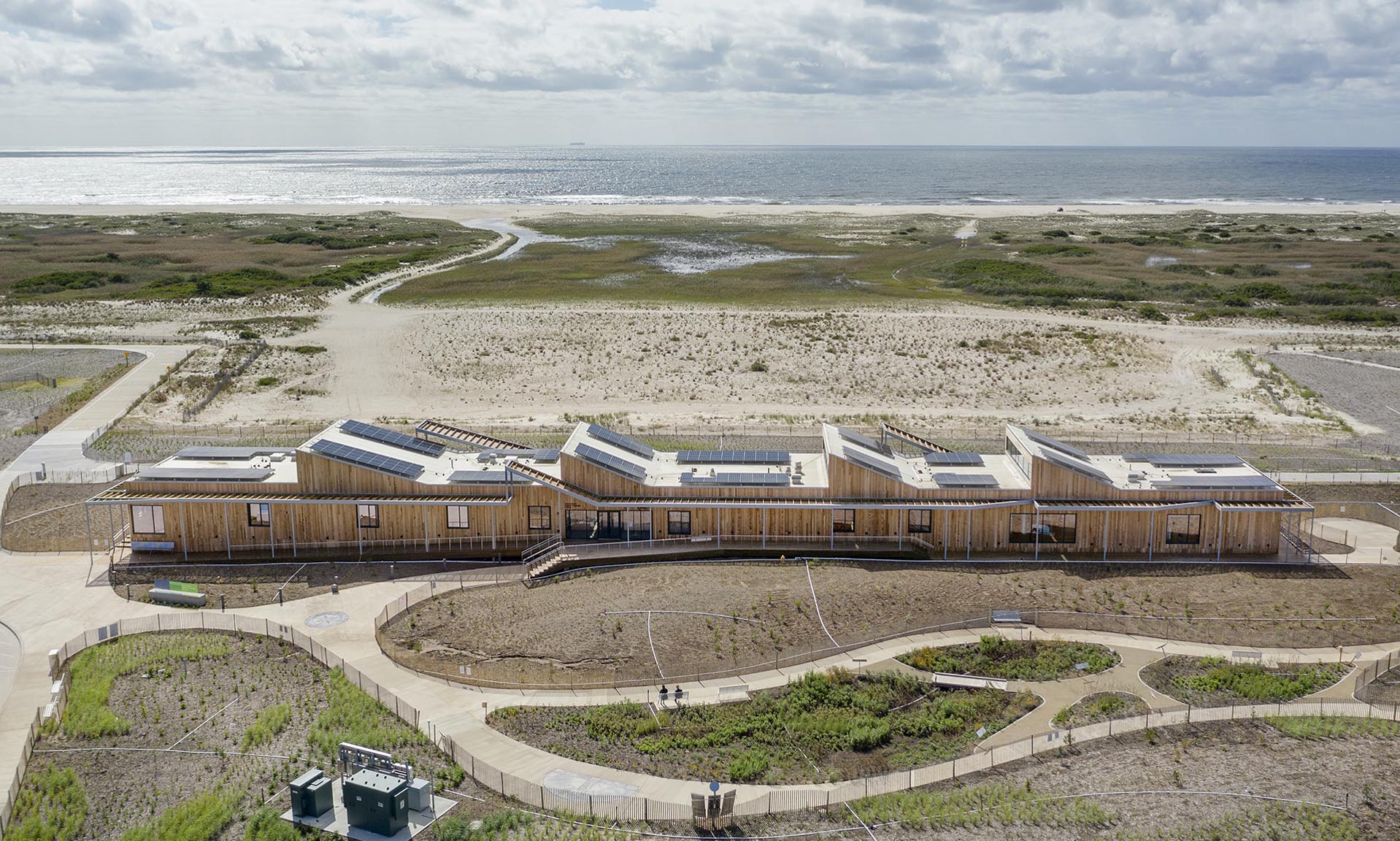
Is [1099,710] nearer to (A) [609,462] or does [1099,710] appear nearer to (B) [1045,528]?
(B) [1045,528]

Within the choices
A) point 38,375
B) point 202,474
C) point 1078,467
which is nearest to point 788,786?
point 1078,467

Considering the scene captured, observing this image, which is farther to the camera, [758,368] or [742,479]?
[758,368]

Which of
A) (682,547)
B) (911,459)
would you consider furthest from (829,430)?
(682,547)

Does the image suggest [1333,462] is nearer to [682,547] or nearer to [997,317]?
[682,547]

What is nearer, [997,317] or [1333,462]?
[1333,462]

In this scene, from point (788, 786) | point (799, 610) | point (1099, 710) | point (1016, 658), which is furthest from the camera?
point (799, 610)

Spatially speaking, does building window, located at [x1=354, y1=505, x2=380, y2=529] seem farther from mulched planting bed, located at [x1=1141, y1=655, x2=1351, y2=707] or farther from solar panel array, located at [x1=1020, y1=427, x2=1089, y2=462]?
mulched planting bed, located at [x1=1141, y1=655, x2=1351, y2=707]

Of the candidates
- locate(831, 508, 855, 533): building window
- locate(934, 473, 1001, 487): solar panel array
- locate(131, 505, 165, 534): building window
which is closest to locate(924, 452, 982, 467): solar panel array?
locate(934, 473, 1001, 487): solar panel array
